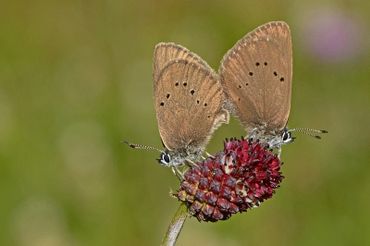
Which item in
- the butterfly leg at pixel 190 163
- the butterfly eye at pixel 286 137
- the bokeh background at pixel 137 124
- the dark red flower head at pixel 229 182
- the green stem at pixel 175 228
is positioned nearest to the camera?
the green stem at pixel 175 228

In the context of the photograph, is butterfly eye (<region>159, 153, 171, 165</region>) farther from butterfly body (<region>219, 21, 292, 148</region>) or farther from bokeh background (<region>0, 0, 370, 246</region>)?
bokeh background (<region>0, 0, 370, 246</region>)

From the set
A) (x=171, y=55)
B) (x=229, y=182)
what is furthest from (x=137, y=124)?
(x=229, y=182)

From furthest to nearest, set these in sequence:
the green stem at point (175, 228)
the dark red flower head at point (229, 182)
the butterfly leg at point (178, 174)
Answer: the butterfly leg at point (178, 174), the dark red flower head at point (229, 182), the green stem at point (175, 228)

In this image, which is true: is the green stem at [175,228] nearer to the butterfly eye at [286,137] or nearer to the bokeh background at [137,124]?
the butterfly eye at [286,137]

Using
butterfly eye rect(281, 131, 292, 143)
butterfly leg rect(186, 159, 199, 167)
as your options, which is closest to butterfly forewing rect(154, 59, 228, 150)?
butterfly leg rect(186, 159, 199, 167)

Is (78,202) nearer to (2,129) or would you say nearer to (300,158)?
(2,129)

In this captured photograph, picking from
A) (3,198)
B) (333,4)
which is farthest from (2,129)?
(333,4)

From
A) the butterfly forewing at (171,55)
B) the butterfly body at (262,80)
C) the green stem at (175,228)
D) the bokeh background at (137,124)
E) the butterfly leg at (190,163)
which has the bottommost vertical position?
the green stem at (175,228)

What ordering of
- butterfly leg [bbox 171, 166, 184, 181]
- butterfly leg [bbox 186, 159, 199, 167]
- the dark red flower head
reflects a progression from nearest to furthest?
the dark red flower head < butterfly leg [bbox 171, 166, 184, 181] < butterfly leg [bbox 186, 159, 199, 167]

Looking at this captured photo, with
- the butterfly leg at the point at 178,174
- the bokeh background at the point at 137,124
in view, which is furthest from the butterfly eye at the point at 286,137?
the bokeh background at the point at 137,124
